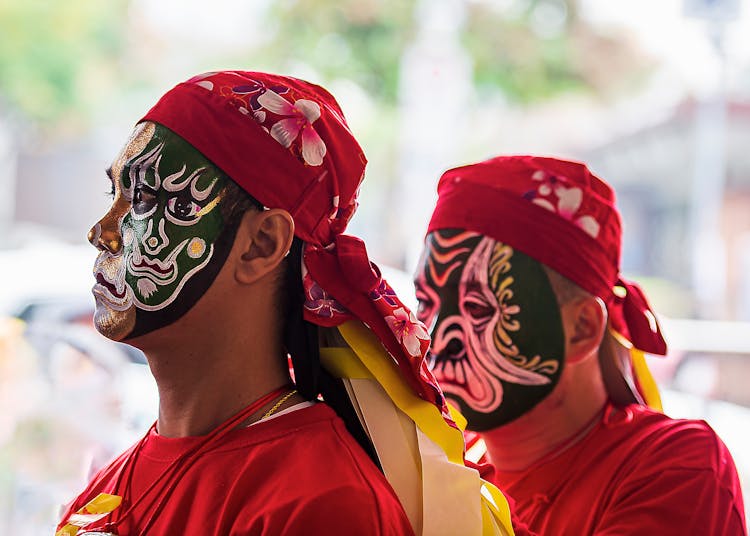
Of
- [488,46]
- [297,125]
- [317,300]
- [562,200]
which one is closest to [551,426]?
[562,200]

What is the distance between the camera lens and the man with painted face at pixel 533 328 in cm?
193

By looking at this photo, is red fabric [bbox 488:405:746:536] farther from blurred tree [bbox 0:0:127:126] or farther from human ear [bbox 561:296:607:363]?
blurred tree [bbox 0:0:127:126]

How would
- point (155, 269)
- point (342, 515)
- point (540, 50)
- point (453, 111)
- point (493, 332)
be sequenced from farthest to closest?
point (540, 50) < point (453, 111) < point (493, 332) < point (155, 269) < point (342, 515)

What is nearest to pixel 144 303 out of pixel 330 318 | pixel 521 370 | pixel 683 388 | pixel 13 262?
pixel 330 318

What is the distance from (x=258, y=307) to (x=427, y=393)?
0.28m

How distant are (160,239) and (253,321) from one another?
170mm

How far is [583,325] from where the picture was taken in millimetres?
2014

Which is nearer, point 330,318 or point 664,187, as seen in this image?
point 330,318

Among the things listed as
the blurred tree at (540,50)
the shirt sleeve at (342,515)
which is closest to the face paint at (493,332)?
the shirt sleeve at (342,515)

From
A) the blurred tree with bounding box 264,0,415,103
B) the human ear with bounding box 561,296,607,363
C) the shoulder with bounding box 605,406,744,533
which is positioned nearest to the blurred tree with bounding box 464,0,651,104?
the blurred tree with bounding box 264,0,415,103

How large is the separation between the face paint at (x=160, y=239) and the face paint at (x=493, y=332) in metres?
0.74

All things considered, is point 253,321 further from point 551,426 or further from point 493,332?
point 551,426

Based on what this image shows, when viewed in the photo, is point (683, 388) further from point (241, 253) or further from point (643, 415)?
point (241, 253)

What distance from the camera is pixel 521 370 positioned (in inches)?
76.7
